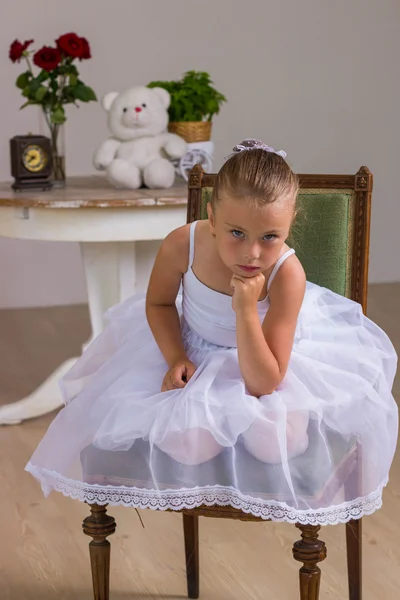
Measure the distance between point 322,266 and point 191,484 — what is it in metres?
0.53

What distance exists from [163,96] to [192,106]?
0.37 ft

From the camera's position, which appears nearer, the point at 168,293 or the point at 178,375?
the point at 178,375

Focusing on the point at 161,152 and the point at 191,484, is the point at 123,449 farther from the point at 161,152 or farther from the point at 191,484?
the point at 161,152

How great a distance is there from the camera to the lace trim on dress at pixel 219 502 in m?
1.34

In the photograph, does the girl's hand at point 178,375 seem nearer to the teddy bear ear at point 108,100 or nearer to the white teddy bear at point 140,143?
the white teddy bear at point 140,143

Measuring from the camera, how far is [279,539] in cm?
201

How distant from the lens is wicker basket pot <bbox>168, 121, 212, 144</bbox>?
274cm

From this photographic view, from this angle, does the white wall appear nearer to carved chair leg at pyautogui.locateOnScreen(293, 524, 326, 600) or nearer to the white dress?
the white dress

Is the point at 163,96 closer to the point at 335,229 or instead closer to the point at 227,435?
the point at 335,229

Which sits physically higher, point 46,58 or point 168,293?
point 46,58

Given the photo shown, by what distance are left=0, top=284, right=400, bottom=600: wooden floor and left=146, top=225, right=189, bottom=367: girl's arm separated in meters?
0.55

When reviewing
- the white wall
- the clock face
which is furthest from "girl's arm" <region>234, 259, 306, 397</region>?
the white wall

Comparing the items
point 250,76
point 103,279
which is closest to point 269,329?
point 103,279

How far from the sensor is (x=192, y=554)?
1.80 metres
